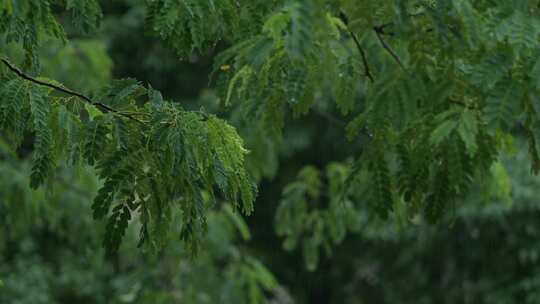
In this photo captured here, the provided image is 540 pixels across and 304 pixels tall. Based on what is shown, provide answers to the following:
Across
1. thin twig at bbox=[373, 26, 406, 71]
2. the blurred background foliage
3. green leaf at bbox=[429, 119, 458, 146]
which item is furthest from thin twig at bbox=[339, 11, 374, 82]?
the blurred background foliage

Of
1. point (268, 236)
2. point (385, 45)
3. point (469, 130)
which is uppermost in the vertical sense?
point (268, 236)

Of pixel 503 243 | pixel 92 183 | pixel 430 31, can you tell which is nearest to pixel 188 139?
pixel 430 31

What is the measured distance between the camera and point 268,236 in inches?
486

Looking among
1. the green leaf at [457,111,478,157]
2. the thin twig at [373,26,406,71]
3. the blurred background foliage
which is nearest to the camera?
the green leaf at [457,111,478,157]

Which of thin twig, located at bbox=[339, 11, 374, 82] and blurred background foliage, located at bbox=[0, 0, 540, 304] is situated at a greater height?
blurred background foliage, located at bbox=[0, 0, 540, 304]

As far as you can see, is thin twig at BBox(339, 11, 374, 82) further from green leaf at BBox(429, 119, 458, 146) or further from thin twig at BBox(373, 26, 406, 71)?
green leaf at BBox(429, 119, 458, 146)

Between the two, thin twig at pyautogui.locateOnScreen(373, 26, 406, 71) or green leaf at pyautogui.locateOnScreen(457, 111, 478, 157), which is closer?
green leaf at pyautogui.locateOnScreen(457, 111, 478, 157)

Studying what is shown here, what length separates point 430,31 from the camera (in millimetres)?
3229

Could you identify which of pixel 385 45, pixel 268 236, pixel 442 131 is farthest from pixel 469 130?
pixel 268 236

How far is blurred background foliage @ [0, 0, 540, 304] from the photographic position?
6621 mm

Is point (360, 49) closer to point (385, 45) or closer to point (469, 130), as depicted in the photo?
point (385, 45)

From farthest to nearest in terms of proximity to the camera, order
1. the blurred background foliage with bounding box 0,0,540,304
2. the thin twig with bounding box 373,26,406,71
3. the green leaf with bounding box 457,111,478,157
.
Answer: the blurred background foliage with bounding box 0,0,540,304 < the thin twig with bounding box 373,26,406,71 < the green leaf with bounding box 457,111,478,157

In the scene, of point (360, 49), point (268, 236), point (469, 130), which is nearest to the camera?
point (469, 130)

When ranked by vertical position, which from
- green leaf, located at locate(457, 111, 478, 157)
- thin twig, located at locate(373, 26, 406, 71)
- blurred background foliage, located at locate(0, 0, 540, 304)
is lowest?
green leaf, located at locate(457, 111, 478, 157)
